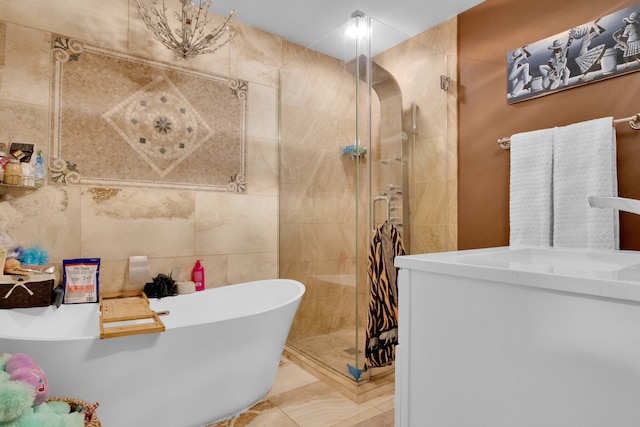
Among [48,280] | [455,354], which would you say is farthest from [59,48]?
[455,354]

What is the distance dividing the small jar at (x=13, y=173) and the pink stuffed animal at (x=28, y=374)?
992 millimetres

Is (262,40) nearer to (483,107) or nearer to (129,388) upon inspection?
(483,107)

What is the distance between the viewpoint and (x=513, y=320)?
80 cm

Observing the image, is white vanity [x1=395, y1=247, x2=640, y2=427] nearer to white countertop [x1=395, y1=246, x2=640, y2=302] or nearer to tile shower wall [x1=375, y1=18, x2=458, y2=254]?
white countertop [x1=395, y1=246, x2=640, y2=302]

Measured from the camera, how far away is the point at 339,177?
2.40 metres

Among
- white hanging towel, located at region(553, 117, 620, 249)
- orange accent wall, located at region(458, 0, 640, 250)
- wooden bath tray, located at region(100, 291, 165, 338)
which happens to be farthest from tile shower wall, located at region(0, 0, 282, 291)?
white hanging towel, located at region(553, 117, 620, 249)

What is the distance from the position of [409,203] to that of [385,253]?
467 millimetres

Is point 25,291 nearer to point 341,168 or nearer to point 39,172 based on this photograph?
point 39,172

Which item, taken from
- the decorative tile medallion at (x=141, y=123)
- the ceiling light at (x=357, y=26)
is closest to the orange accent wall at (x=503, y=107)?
the ceiling light at (x=357, y=26)

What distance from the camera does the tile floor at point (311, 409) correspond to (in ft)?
5.84

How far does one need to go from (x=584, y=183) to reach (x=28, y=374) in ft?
7.89

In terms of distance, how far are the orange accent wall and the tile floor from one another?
4.01ft

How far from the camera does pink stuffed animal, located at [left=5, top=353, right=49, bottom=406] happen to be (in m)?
1.11

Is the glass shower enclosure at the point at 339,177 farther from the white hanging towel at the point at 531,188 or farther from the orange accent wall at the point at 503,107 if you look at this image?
the white hanging towel at the point at 531,188
